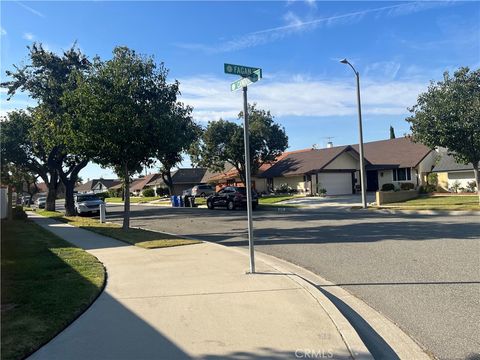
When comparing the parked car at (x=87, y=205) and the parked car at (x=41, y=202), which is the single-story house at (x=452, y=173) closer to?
the parked car at (x=87, y=205)

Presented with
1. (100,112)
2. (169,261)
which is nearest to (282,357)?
(169,261)

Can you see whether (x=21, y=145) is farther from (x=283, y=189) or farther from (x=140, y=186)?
(x=140, y=186)

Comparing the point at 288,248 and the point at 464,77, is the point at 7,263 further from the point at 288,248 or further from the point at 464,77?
the point at 464,77

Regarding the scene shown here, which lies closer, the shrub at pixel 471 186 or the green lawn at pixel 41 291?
the green lawn at pixel 41 291

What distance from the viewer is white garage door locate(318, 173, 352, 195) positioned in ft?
144

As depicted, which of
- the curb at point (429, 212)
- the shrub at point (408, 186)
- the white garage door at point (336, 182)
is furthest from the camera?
the white garage door at point (336, 182)

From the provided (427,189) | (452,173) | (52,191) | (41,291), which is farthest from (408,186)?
(41,291)

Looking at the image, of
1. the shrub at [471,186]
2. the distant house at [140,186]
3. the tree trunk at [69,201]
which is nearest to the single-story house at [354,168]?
the shrub at [471,186]

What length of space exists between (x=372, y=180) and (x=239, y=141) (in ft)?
45.0

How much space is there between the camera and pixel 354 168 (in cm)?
4603

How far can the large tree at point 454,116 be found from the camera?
2323cm

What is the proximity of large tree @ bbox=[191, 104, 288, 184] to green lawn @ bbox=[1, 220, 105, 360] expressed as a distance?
113 ft

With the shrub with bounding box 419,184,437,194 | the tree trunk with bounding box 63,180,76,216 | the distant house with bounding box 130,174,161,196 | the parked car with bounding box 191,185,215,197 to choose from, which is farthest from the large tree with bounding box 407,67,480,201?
the distant house with bounding box 130,174,161,196

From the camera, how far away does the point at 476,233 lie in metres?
13.7
